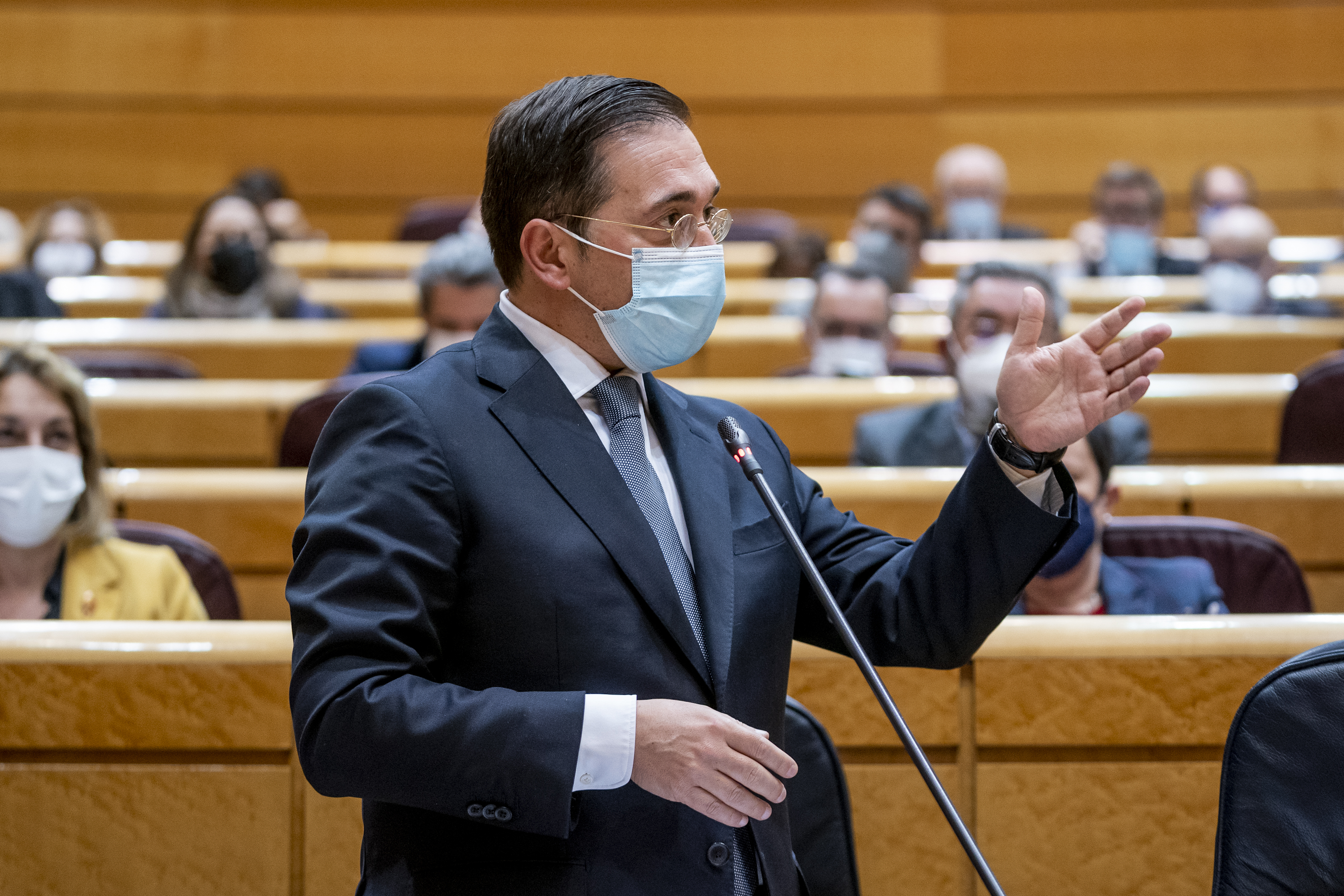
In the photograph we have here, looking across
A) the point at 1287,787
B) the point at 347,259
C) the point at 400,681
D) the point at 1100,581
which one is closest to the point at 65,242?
the point at 347,259

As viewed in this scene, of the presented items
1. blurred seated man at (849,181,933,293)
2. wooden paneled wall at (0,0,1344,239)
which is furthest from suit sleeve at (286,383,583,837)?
wooden paneled wall at (0,0,1344,239)

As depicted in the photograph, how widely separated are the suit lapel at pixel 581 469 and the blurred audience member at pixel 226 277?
10.7 feet

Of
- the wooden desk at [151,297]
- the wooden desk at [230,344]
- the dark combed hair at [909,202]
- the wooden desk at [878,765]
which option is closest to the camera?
the wooden desk at [878,765]

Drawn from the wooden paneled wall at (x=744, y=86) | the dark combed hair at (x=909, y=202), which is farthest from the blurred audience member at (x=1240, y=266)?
the wooden paneled wall at (x=744, y=86)

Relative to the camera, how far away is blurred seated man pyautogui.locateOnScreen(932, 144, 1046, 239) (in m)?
5.20

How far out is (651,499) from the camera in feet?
3.46

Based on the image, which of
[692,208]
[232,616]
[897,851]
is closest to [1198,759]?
[897,851]

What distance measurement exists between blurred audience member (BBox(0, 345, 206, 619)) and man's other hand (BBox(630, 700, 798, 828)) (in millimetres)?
1226

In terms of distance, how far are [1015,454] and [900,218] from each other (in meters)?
3.60

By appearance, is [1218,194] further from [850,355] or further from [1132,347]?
[1132,347]

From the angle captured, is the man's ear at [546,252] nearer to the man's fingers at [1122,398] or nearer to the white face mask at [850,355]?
the man's fingers at [1122,398]

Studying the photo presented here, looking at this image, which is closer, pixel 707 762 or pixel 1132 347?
pixel 707 762

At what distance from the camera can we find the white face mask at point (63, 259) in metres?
4.80

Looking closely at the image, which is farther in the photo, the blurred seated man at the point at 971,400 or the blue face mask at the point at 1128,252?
the blue face mask at the point at 1128,252
